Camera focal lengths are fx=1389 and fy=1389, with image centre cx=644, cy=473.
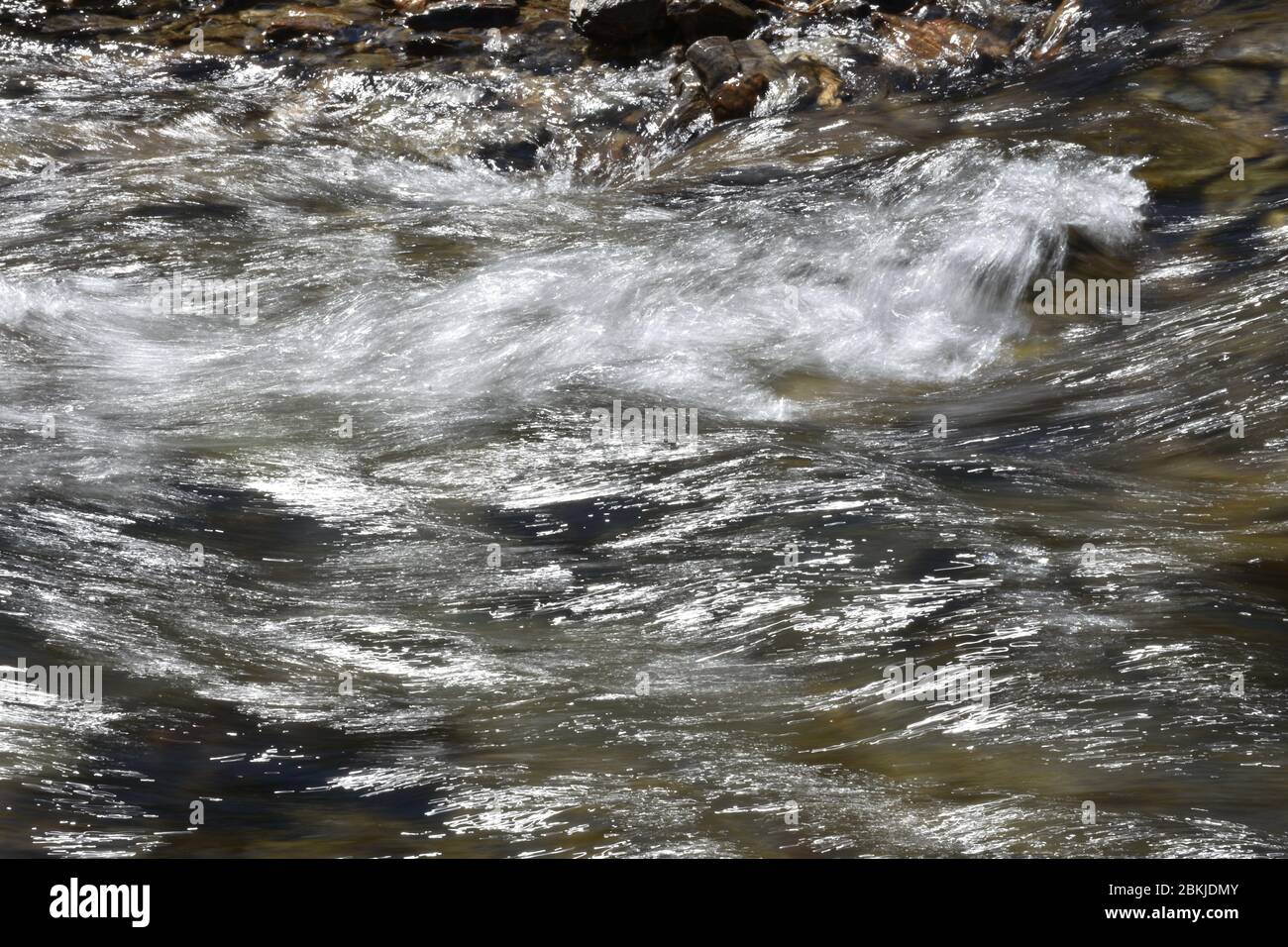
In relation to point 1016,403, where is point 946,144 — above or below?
above

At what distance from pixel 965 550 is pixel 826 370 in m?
2.31

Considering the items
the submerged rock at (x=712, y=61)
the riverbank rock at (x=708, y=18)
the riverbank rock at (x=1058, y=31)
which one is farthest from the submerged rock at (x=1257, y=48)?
the riverbank rock at (x=708, y=18)

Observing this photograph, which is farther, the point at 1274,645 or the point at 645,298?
the point at 645,298

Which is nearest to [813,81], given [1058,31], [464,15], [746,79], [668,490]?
[746,79]

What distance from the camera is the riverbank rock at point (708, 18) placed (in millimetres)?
11938

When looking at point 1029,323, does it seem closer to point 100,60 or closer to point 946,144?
point 946,144

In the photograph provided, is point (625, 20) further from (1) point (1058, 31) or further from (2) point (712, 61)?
(1) point (1058, 31)

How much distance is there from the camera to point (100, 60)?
1214cm

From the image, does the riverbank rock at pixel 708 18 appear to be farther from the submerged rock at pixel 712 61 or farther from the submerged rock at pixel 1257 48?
the submerged rock at pixel 1257 48

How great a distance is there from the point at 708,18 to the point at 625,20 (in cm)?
72

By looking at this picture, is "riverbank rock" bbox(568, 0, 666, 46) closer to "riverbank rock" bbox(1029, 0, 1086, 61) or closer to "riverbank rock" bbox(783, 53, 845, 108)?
"riverbank rock" bbox(783, 53, 845, 108)

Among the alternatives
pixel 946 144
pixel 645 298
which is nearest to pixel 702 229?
pixel 645 298

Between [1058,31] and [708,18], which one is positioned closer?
[1058,31]

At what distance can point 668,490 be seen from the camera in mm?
5488
